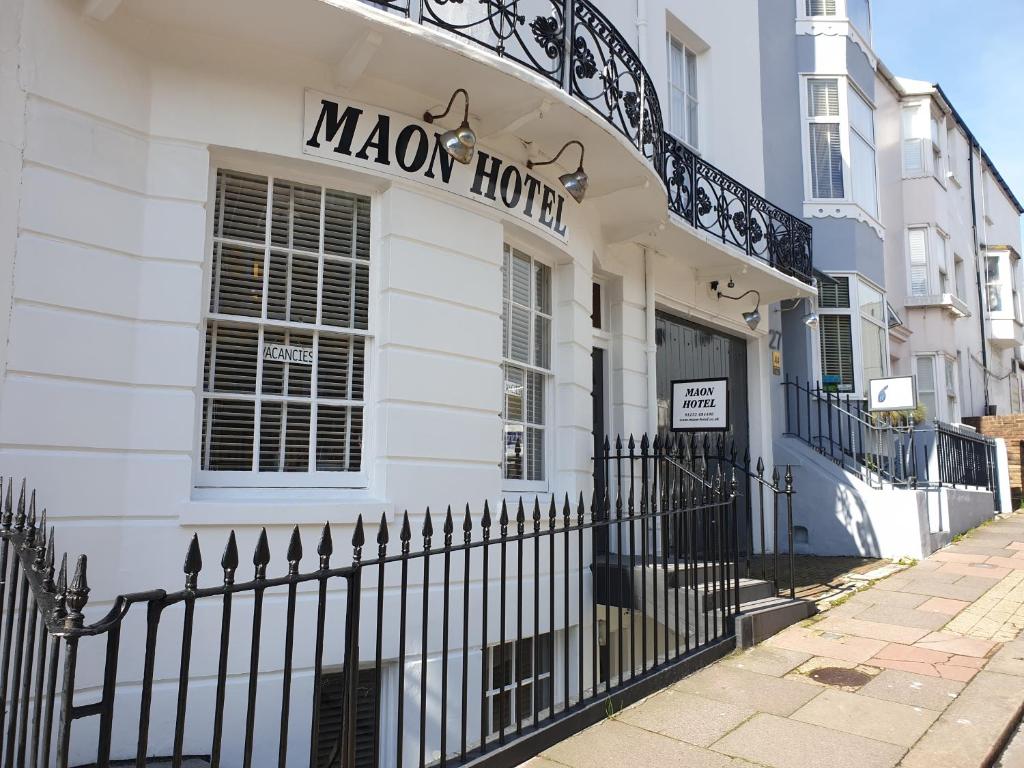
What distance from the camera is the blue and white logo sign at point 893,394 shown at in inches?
420

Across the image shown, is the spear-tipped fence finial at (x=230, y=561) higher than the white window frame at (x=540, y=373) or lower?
lower

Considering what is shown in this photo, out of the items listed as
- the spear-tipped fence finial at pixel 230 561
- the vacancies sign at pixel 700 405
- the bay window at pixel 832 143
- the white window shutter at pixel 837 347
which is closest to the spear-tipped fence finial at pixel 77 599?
the spear-tipped fence finial at pixel 230 561

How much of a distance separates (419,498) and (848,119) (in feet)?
37.2

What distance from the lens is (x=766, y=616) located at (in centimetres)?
638

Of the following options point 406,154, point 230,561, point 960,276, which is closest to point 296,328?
point 406,154

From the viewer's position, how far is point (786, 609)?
666cm

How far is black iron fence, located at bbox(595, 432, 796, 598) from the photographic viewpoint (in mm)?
6301

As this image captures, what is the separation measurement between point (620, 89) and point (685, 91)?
10.7 ft

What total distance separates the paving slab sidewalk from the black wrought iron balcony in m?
4.29

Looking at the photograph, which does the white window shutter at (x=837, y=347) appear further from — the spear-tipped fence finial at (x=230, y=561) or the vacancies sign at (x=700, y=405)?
the spear-tipped fence finial at (x=230, y=561)

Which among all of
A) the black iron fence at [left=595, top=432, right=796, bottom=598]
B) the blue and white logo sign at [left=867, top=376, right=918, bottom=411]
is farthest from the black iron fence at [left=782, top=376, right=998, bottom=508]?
the black iron fence at [left=595, top=432, right=796, bottom=598]

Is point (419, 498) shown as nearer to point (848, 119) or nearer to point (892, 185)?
point (848, 119)

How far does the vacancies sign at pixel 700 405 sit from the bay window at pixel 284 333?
4114mm

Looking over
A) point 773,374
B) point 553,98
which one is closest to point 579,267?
point 553,98
